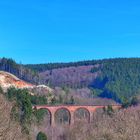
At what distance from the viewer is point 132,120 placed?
37.0m

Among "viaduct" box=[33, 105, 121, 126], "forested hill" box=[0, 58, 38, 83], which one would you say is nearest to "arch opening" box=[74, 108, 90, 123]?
"viaduct" box=[33, 105, 121, 126]

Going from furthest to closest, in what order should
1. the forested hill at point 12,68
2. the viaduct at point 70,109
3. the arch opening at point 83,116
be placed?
the forested hill at point 12,68 < the viaduct at point 70,109 < the arch opening at point 83,116

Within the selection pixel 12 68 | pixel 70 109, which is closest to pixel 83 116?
pixel 70 109

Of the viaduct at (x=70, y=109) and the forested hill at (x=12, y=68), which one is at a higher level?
the forested hill at (x=12, y=68)

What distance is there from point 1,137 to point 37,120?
128 ft

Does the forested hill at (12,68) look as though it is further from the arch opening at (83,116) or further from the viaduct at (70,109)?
the viaduct at (70,109)

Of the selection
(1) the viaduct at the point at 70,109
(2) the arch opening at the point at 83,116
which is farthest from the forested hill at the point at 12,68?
(1) the viaduct at the point at 70,109

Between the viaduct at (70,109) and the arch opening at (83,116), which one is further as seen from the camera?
the viaduct at (70,109)

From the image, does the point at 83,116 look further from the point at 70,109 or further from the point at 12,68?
the point at 12,68

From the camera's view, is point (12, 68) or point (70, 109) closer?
point (70, 109)

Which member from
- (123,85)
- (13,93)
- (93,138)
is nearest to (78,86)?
(123,85)

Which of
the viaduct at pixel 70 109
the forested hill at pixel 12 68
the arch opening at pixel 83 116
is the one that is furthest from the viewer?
the forested hill at pixel 12 68

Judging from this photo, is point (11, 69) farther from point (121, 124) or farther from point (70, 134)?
point (121, 124)

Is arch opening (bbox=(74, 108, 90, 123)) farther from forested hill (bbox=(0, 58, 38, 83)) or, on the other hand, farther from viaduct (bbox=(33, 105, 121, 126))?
forested hill (bbox=(0, 58, 38, 83))
